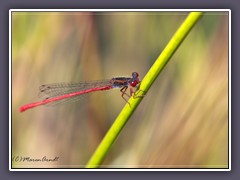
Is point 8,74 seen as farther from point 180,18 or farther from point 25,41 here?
point 180,18

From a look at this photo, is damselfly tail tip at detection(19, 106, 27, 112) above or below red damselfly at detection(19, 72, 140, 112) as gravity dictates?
below

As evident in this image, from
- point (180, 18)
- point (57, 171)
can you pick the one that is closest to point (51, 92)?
point (57, 171)

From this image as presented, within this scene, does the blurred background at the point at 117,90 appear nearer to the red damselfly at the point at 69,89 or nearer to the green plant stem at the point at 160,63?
the red damselfly at the point at 69,89

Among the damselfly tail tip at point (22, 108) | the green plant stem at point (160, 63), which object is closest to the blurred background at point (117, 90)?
the damselfly tail tip at point (22, 108)

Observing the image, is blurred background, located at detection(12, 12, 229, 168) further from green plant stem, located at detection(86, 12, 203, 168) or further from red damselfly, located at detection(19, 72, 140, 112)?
green plant stem, located at detection(86, 12, 203, 168)

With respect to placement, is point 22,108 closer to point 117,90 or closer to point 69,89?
point 69,89

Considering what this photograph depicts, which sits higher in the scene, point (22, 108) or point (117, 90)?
point (117, 90)

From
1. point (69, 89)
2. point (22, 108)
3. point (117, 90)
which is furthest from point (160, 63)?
point (22, 108)

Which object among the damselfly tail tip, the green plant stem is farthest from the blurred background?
the green plant stem
